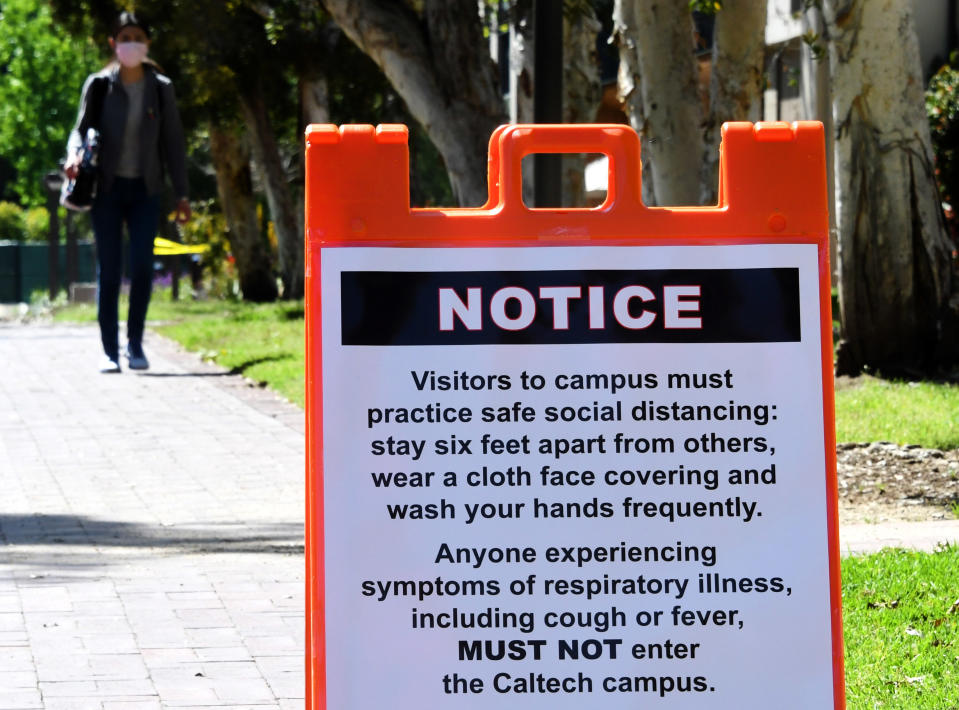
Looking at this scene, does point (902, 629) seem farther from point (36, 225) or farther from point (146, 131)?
point (36, 225)

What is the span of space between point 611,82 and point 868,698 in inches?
1202

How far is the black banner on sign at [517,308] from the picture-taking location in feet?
9.84

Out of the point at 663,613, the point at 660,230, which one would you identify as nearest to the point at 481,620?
the point at 663,613

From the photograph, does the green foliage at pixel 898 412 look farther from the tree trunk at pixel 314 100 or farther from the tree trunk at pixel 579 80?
the tree trunk at pixel 314 100

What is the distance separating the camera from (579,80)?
14102mm

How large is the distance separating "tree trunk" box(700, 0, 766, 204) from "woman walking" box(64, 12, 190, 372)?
3.72 m

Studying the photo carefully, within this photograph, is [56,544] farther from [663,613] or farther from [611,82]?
[611,82]

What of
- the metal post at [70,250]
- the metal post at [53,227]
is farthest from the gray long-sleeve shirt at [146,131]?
the metal post at [53,227]

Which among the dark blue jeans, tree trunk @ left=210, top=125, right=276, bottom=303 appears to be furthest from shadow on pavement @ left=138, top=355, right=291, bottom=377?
tree trunk @ left=210, top=125, right=276, bottom=303

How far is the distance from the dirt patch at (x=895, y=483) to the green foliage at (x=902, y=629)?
108 cm

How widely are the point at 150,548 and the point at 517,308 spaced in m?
3.65

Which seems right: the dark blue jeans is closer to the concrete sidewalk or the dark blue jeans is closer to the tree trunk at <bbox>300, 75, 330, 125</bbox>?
the concrete sidewalk

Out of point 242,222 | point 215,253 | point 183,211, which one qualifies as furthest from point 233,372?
point 215,253

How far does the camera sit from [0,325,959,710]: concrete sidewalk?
14.7 feet
